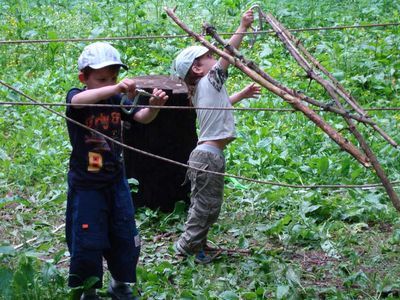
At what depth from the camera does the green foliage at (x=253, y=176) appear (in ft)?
14.6

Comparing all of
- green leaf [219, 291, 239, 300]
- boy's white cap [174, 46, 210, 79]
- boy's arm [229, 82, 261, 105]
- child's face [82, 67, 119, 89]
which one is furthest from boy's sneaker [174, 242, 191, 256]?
child's face [82, 67, 119, 89]

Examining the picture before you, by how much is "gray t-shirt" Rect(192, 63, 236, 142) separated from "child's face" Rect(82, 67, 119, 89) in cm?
82

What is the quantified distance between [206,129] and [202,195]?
390 mm

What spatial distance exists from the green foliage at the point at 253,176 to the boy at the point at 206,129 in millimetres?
305

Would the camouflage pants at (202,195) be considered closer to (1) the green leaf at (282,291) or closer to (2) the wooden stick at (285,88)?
(1) the green leaf at (282,291)

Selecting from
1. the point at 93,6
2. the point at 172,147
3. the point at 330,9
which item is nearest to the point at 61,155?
the point at 172,147

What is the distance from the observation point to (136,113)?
4043 mm

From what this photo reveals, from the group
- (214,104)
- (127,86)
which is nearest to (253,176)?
(214,104)

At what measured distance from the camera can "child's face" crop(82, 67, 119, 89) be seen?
12.7 ft

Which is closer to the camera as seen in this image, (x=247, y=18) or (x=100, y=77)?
(x=100, y=77)

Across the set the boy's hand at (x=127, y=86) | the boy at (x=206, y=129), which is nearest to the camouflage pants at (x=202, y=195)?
the boy at (x=206, y=129)

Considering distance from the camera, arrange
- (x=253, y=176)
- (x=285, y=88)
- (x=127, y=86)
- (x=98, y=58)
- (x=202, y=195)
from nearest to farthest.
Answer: (x=285, y=88) → (x=127, y=86) → (x=98, y=58) → (x=202, y=195) → (x=253, y=176)

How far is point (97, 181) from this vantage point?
3902 millimetres

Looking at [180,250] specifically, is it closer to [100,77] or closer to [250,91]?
[250,91]
